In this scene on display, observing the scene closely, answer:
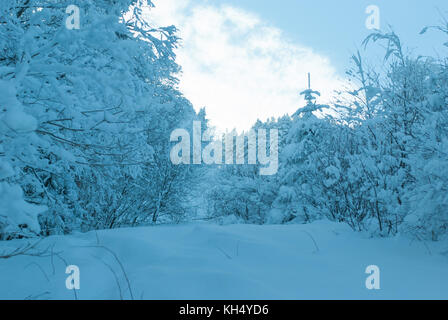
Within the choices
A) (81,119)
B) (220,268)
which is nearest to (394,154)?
(220,268)

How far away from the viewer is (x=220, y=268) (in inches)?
94.3

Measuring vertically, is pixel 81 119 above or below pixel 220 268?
above

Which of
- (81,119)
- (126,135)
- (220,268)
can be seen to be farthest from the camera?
(126,135)

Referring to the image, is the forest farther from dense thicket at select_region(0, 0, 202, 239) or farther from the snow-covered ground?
the snow-covered ground

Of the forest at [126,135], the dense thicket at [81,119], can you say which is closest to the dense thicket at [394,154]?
the forest at [126,135]

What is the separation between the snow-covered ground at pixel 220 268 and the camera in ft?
6.68

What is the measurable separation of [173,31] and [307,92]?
9310mm

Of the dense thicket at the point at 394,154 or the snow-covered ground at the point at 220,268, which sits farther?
the dense thicket at the point at 394,154

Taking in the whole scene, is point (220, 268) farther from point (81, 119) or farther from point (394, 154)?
point (394, 154)

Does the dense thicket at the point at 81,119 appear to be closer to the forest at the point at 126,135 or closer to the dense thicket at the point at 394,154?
the forest at the point at 126,135

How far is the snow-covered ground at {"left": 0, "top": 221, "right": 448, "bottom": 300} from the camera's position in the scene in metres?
2.04

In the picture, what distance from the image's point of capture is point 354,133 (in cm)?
605

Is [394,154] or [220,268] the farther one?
[394,154]

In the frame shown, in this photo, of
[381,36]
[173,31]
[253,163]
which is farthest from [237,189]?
[381,36]
